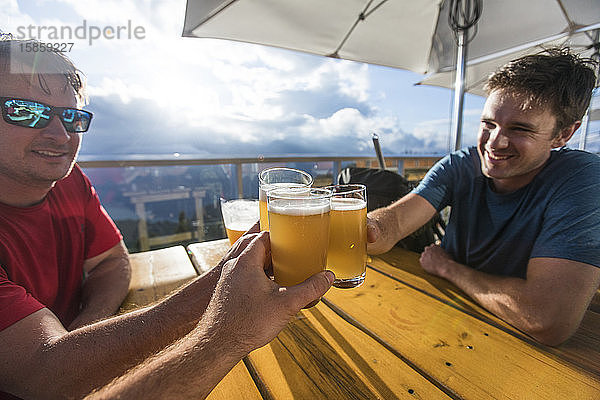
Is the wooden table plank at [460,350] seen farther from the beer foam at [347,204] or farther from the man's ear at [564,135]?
the man's ear at [564,135]

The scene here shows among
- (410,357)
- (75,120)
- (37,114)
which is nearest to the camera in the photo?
(410,357)

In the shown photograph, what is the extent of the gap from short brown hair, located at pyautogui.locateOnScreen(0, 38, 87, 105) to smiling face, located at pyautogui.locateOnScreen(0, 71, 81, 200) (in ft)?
0.09

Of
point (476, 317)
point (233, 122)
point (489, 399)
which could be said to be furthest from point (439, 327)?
point (233, 122)

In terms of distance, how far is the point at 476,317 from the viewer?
115 cm

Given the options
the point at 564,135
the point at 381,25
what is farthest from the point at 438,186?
the point at 381,25

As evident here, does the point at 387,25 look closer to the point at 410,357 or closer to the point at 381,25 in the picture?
the point at 381,25

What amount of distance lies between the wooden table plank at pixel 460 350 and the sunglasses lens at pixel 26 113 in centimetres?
155

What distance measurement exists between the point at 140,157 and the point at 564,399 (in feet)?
12.7

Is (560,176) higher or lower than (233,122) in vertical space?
lower

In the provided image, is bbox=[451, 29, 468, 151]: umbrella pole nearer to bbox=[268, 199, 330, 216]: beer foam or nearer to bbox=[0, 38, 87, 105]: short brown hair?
bbox=[268, 199, 330, 216]: beer foam

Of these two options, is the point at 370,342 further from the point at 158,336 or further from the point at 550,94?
the point at 550,94

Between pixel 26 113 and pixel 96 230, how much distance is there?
2.15 feet

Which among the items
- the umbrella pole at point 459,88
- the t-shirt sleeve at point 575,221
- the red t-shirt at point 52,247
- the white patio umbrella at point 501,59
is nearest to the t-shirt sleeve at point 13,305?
the red t-shirt at point 52,247

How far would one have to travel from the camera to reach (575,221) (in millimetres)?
1225
